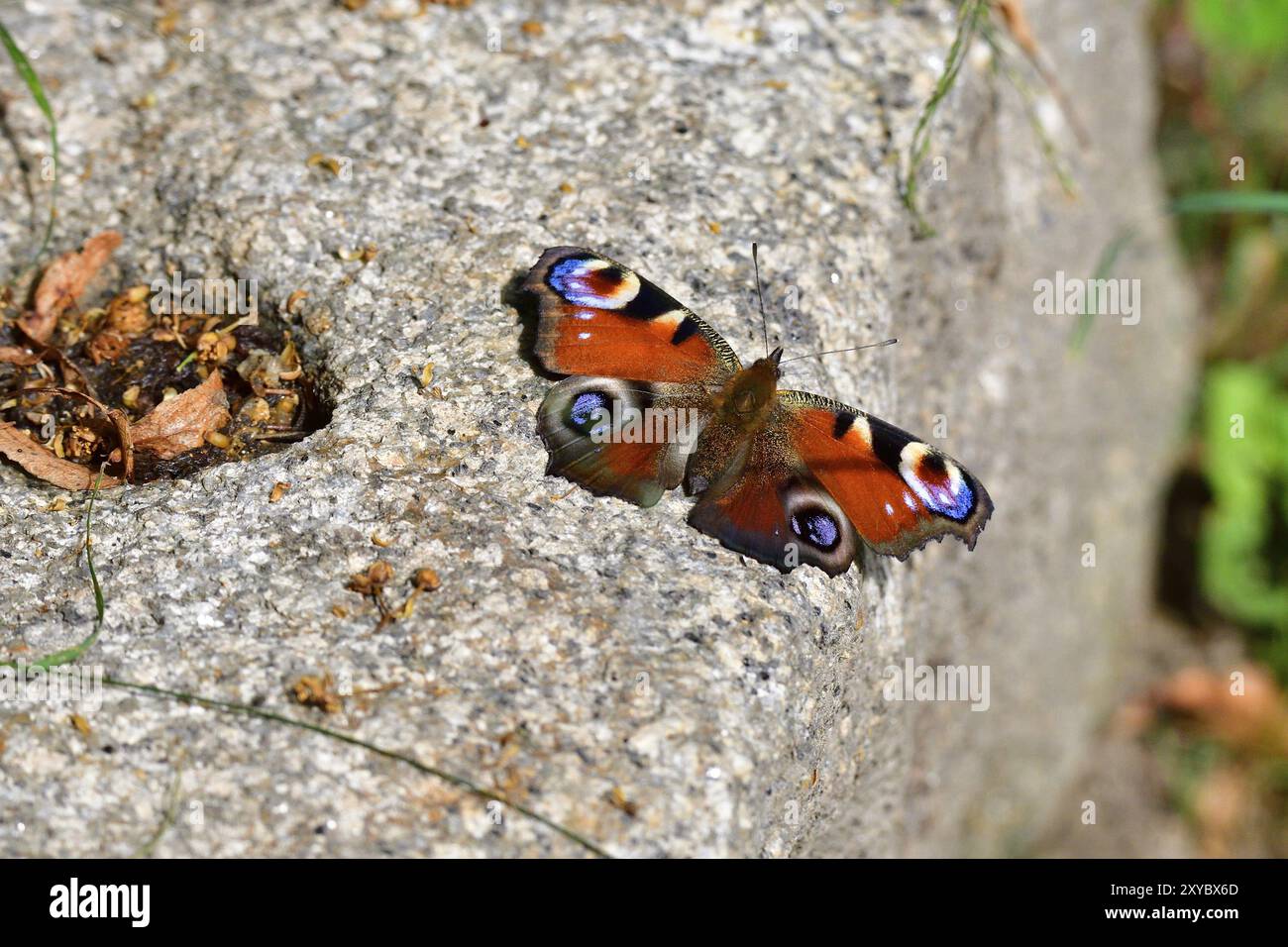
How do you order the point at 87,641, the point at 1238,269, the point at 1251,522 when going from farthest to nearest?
the point at 1238,269 → the point at 1251,522 → the point at 87,641

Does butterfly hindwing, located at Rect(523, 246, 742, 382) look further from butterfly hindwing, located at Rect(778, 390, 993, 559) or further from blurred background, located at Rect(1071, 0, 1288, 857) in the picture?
blurred background, located at Rect(1071, 0, 1288, 857)

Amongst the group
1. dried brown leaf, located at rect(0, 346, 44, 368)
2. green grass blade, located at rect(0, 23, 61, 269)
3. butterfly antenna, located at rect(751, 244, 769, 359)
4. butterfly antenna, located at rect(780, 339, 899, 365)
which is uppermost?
green grass blade, located at rect(0, 23, 61, 269)

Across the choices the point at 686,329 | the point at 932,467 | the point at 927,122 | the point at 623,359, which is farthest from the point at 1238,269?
the point at 623,359

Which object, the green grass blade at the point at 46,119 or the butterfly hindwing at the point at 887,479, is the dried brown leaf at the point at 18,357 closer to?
the green grass blade at the point at 46,119

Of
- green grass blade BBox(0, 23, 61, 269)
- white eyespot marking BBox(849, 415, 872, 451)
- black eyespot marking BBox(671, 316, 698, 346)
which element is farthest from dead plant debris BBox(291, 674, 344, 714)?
green grass blade BBox(0, 23, 61, 269)

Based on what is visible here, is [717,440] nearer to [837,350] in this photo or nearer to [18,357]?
[837,350]

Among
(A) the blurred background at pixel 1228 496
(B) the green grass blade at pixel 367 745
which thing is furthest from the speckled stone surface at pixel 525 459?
(A) the blurred background at pixel 1228 496
